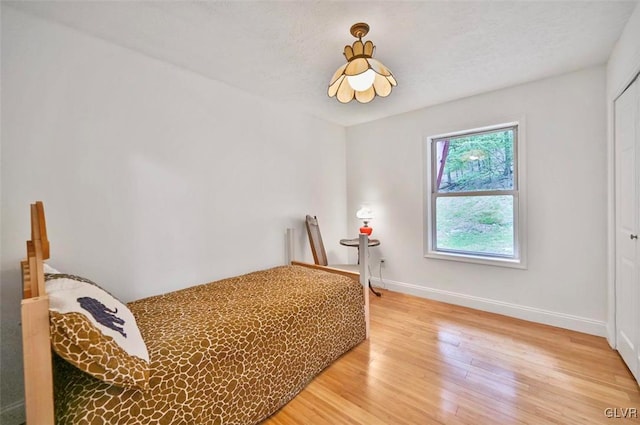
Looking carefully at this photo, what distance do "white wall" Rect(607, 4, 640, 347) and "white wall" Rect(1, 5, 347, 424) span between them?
2903mm

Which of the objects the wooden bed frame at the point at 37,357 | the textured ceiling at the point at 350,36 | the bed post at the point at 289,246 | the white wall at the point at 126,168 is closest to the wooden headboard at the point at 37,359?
the wooden bed frame at the point at 37,357

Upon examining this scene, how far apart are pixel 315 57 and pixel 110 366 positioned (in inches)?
92.1

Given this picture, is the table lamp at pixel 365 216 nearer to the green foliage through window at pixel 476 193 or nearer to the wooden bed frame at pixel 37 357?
the green foliage through window at pixel 476 193

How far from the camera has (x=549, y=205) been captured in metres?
2.66

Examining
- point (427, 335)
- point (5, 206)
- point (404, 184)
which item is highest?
point (404, 184)

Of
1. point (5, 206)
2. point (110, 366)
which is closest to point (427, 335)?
point (110, 366)

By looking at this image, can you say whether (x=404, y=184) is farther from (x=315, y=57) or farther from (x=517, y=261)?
(x=315, y=57)

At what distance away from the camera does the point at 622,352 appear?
2.05 meters

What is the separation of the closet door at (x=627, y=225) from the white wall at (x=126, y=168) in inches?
117

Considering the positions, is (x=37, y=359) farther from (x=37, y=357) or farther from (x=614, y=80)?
(x=614, y=80)

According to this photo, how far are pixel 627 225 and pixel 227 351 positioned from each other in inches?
114

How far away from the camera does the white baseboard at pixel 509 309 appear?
8.17 feet

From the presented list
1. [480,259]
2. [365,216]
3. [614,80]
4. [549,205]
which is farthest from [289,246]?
[614,80]

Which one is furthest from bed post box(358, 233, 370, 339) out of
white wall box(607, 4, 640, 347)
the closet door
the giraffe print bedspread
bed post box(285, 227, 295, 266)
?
white wall box(607, 4, 640, 347)
